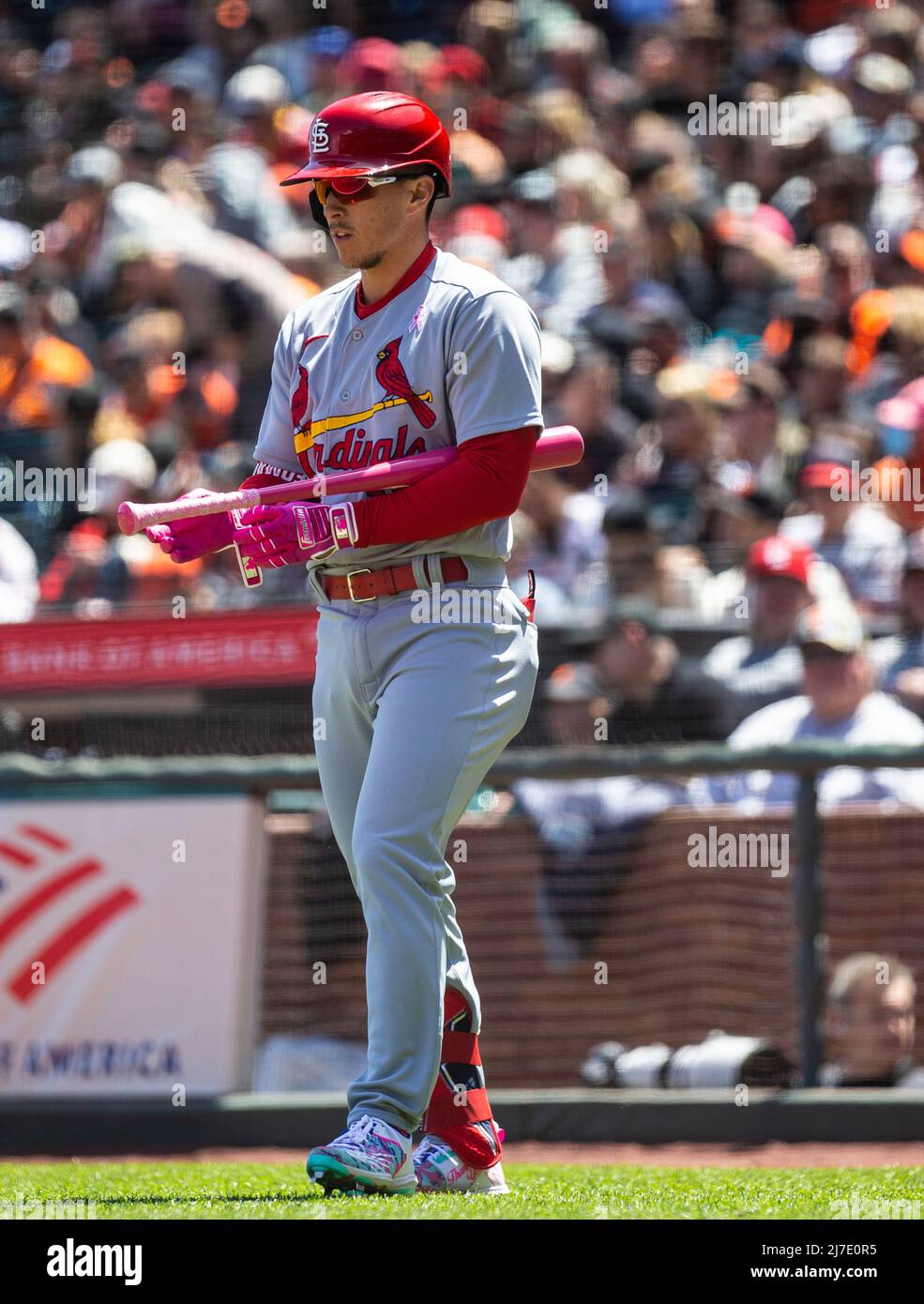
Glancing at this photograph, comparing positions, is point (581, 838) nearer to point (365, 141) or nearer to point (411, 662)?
point (411, 662)

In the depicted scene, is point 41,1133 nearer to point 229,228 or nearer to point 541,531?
point 541,531

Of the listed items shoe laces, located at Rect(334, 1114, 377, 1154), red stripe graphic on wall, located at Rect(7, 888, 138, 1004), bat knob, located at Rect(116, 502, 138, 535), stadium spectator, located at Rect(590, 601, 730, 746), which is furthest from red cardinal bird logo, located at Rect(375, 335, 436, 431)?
stadium spectator, located at Rect(590, 601, 730, 746)

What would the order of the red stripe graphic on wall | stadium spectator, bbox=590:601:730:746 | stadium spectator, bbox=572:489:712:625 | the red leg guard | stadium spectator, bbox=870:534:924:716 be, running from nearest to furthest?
1. the red leg guard
2. the red stripe graphic on wall
3. stadium spectator, bbox=870:534:924:716
4. stadium spectator, bbox=590:601:730:746
5. stadium spectator, bbox=572:489:712:625

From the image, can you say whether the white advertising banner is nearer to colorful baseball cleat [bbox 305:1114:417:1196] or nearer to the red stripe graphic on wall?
the red stripe graphic on wall

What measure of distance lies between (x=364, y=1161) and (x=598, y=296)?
5.77 meters

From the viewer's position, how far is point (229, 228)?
31.2 feet

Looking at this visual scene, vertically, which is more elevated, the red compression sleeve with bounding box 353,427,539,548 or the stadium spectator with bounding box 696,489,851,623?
the red compression sleeve with bounding box 353,427,539,548

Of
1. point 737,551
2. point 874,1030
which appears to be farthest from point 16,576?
point 874,1030

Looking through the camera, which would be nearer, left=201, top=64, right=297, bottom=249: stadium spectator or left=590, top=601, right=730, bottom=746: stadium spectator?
left=590, top=601, right=730, bottom=746: stadium spectator

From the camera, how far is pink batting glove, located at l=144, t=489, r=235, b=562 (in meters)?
3.53

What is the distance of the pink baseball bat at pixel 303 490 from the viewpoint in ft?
11.2

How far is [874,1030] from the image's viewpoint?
5652 millimetres
